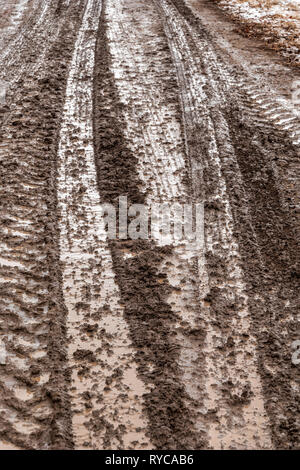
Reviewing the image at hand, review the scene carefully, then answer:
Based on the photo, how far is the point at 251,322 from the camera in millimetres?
3178

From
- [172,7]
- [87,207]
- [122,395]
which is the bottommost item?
[122,395]

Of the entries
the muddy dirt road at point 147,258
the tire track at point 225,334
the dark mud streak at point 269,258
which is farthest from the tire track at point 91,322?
the dark mud streak at point 269,258

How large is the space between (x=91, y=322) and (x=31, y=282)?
579mm

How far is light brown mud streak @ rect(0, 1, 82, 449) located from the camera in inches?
102

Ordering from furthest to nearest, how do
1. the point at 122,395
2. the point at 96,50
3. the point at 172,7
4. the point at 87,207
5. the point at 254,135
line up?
the point at 172,7 < the point at 96,50 < the point at 254,135 < the point at 87,207 < the point at 122,395

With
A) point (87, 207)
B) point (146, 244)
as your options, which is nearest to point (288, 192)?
point (146, 244)

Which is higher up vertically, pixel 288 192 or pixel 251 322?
pixel 288 192

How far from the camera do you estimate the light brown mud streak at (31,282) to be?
2596mm

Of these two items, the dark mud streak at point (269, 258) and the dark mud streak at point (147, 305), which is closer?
the dark mud streak at point (147, 305)

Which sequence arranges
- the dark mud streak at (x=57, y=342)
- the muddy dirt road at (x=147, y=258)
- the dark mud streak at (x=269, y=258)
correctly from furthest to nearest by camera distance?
1. the dark mud streak at (x=269, y=258)
2. the muddy dirt road at (x=147, y=258)
3. the dark mud streak at (x=57, y=342)

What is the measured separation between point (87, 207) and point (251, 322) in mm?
1775

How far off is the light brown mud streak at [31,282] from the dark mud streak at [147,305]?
18.5 inches

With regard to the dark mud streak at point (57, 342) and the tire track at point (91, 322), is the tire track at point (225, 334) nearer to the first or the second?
the tire track at point (91, 322)

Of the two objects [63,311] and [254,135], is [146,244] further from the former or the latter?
[254,135]
